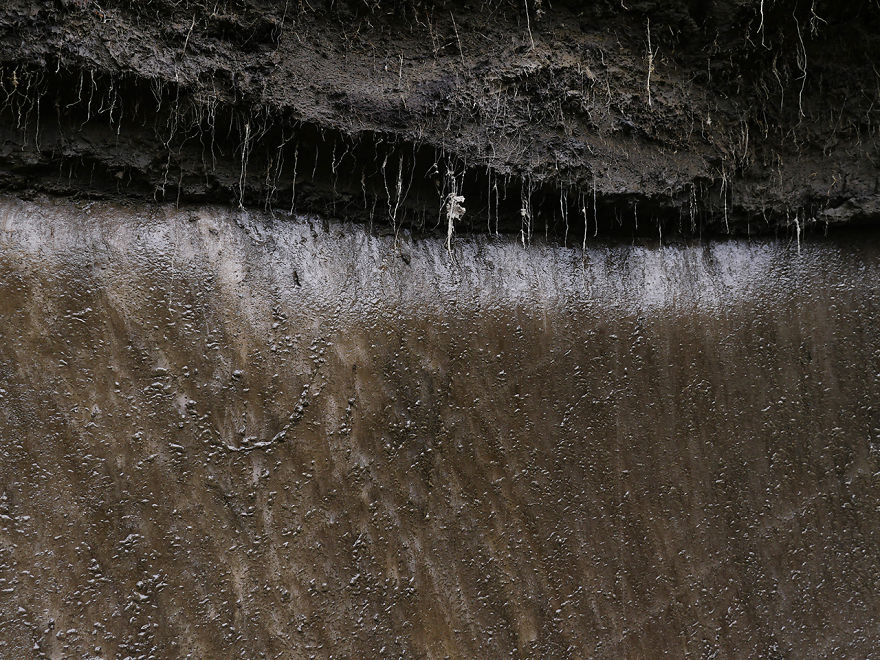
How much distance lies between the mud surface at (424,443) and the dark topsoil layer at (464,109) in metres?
0.17

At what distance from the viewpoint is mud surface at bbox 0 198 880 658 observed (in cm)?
200

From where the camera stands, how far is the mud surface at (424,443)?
2.00 metres

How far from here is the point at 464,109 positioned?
239 cm

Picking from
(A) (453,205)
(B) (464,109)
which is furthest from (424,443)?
(B) (464,109)

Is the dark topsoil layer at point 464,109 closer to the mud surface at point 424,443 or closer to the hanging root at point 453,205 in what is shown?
the hanging root at point 453,205

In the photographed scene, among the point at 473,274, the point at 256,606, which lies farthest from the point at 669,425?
the point at 256,606

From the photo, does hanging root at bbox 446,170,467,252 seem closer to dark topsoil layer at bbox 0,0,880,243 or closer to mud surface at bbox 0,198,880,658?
dark topsoil layer at bbox 0,0,880,243

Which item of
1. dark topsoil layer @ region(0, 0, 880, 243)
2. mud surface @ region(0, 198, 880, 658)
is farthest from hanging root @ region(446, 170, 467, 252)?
mud surface @ region(0, 198, 880, 658)

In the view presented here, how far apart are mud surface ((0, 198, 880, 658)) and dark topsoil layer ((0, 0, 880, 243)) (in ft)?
0.55

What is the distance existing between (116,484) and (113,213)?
3.25 feet

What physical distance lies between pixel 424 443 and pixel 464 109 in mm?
1366

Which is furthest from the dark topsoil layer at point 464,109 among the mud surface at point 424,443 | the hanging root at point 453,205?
the mud surface at point 424,443

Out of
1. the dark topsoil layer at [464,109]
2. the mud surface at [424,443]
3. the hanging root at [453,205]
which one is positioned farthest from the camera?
the hanging root at [453,205]

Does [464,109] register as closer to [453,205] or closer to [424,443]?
[453,205]
